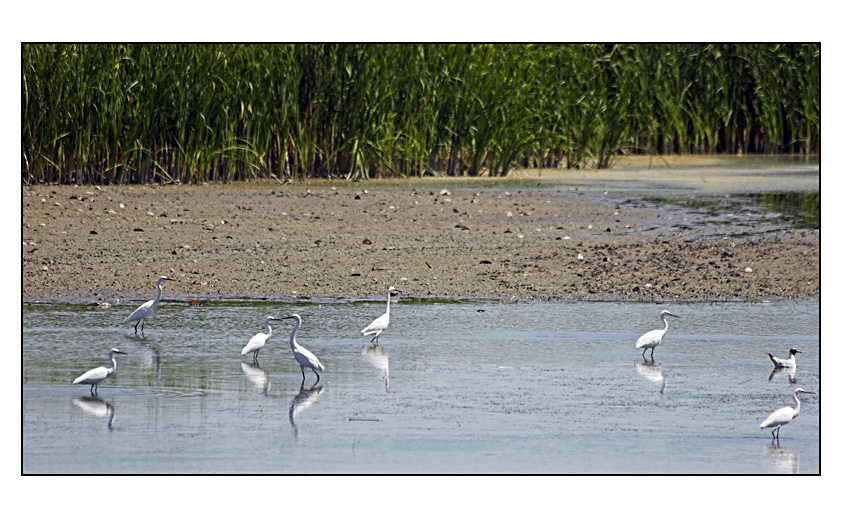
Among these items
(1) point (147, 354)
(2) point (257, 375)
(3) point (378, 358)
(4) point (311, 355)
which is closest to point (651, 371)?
(3) point (378, 358)

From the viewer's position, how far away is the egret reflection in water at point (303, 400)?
4.94 m

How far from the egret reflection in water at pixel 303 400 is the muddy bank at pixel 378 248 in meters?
2.79

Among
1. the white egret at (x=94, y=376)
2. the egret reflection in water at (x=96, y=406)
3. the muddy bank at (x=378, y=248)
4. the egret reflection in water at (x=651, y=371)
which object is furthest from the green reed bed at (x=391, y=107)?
the egret reflection in water at (x=651, y=371)

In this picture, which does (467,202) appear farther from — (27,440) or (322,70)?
(27,440)

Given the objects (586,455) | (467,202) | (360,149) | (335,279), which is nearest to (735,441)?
(586,455)

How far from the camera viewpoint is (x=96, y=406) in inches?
200

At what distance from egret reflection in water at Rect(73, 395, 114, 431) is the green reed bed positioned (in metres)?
7.33

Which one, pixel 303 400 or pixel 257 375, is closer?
pixel 303 400

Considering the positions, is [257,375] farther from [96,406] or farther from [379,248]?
[379,248]

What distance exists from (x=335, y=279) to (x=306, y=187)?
5056 mm

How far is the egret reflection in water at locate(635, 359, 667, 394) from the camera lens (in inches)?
226

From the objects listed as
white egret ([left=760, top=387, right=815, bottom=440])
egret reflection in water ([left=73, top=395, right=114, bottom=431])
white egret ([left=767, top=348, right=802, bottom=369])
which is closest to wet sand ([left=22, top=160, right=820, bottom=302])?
white egret ([left=767, top=348, right=802, bottom=369])

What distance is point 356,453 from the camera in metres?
4.31

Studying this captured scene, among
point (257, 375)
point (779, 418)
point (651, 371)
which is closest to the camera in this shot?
point (779, 418)
